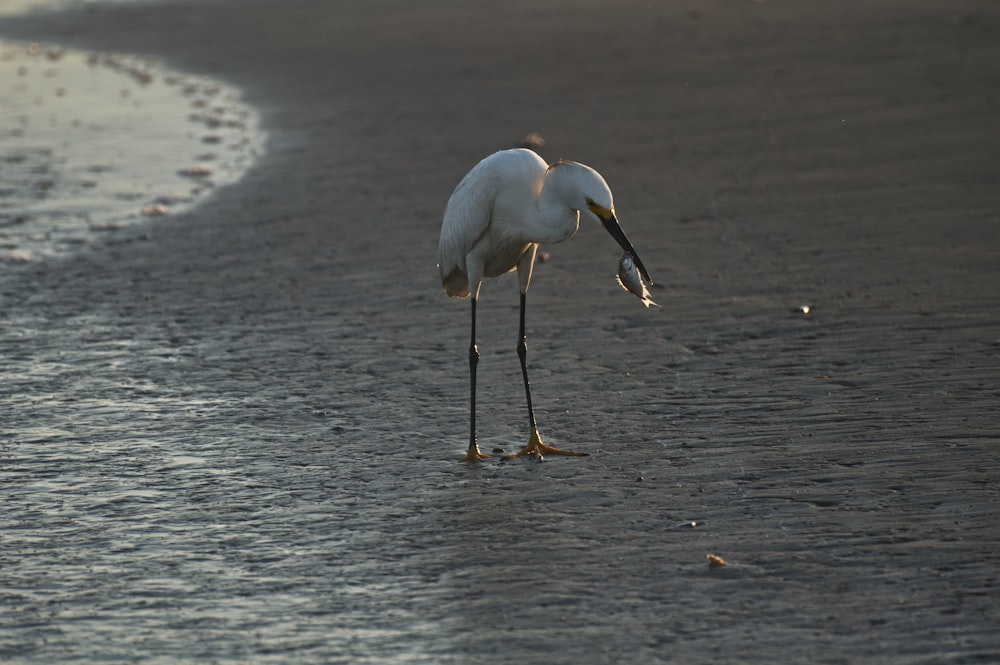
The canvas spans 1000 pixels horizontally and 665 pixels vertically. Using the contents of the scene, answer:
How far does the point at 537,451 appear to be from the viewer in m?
6.39

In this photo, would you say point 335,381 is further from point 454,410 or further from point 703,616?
point 703,616

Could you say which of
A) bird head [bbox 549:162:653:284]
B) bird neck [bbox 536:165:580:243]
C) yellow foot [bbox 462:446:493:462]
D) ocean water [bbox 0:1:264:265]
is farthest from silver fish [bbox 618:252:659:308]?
ocean water [bbox 0:1:264:265]

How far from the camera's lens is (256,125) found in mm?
15797

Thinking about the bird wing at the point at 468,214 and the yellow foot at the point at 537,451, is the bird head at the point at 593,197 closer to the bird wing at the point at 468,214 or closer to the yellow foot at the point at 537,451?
the bird wing at the point at 468,214

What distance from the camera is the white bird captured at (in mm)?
6203

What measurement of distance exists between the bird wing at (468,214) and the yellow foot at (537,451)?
39.7 inches

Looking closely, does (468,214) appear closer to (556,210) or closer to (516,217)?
(516,217)

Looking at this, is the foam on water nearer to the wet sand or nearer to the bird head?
the wet sand

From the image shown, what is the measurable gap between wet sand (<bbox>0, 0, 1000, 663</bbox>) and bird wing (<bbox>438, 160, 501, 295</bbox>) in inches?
29.4

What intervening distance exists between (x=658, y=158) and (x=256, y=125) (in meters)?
5.26

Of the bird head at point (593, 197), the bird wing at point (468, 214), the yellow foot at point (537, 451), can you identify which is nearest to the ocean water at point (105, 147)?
the bird wing at point (468, 214)

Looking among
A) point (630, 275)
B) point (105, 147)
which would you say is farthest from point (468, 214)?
A: point (105, 147)

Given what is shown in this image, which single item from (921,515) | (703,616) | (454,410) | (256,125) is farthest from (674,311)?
(256,125)

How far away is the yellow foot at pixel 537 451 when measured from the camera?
20.9 feet
